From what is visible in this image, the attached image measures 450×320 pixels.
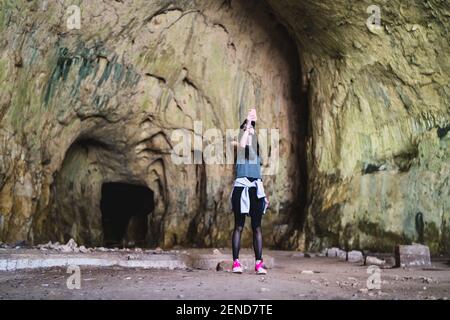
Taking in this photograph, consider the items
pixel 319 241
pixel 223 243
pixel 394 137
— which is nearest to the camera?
pixel 394 137

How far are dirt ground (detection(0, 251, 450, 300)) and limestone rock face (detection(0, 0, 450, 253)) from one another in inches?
159

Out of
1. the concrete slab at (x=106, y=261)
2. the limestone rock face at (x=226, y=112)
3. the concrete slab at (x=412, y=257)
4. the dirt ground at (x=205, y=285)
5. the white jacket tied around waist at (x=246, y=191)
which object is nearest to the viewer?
the dirt ground at (x=205, y=285)

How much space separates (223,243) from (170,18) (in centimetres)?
553

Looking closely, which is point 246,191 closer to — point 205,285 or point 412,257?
point 205,285

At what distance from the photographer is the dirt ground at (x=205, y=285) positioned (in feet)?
14.3

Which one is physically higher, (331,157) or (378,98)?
(378,98)

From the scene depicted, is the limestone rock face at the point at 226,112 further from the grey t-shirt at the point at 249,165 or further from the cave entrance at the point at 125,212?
the grey t-shirt at the point at 249,165

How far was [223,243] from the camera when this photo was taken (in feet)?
43.2

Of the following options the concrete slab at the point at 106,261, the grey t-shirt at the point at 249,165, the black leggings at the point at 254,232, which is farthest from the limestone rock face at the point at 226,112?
the grey t-shirt at the point at 249,165

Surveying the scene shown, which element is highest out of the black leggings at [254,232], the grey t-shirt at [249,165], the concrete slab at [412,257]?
the grey t-shirt at [249,165]

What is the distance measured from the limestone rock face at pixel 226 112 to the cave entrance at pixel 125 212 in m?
2.30

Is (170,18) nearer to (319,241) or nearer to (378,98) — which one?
(378,98)

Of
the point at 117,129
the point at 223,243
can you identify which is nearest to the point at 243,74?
the point at 117,129

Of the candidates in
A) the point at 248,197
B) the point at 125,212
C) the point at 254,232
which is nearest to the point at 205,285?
the point at 254,232
